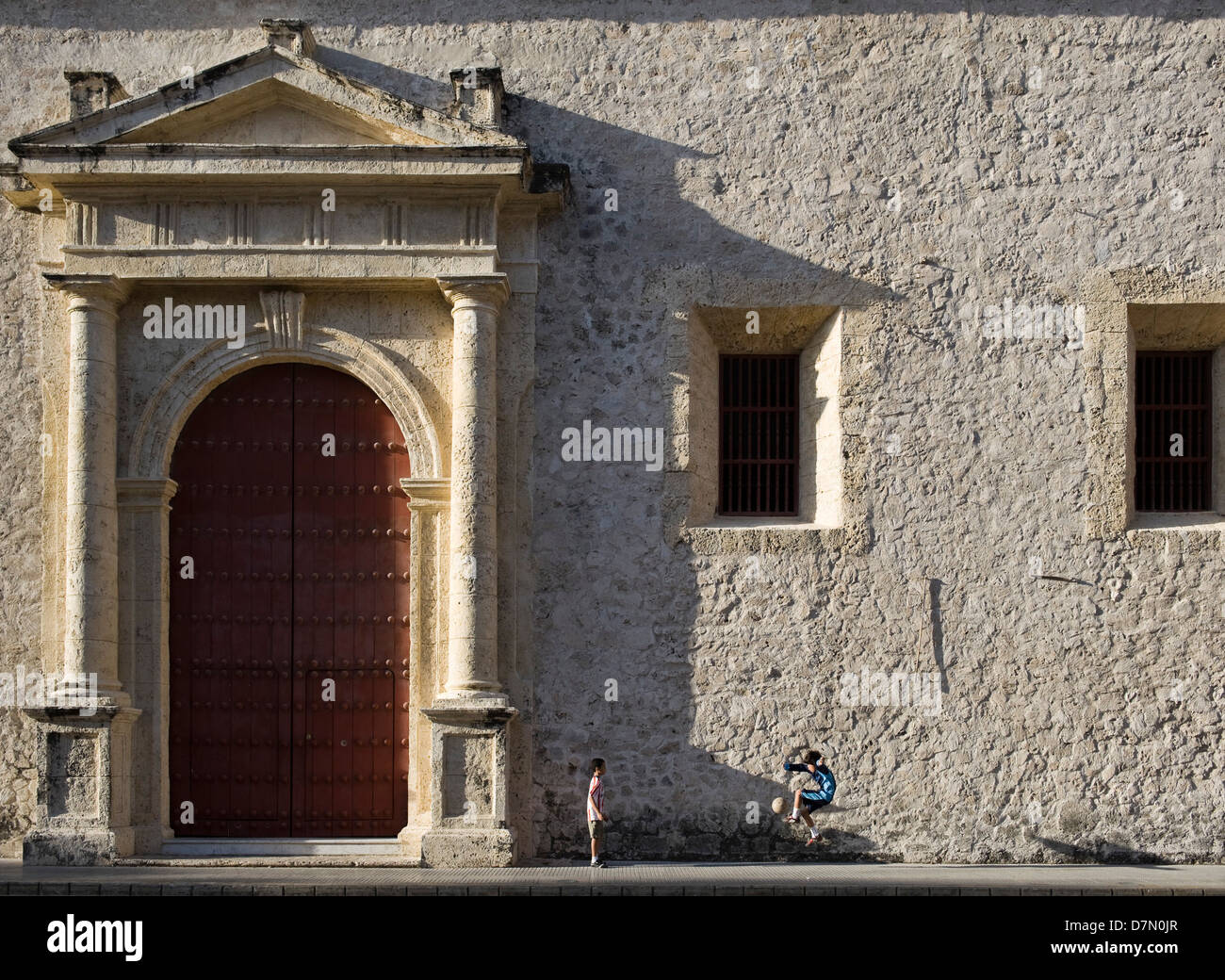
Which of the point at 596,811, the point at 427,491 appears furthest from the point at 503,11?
the point at 596,811

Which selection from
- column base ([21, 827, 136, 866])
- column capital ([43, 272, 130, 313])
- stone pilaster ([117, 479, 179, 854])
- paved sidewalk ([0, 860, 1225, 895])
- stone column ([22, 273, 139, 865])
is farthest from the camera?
stone pilaster ([117, 479, 179, 854])

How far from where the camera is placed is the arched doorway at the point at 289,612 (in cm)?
1284

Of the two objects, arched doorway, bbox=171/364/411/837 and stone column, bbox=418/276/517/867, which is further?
arched doorway, bbox=171/364/411/837

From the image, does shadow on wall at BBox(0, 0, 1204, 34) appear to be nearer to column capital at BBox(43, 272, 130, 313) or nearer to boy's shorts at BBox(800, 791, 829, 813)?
column capital at BBox(43, 272, 130, 313)

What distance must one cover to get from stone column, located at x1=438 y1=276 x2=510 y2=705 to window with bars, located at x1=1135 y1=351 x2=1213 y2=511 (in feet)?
16.9

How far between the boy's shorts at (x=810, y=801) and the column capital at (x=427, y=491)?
3454 millimetres

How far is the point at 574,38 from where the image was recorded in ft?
43.1

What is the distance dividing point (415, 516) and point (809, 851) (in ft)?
12.9

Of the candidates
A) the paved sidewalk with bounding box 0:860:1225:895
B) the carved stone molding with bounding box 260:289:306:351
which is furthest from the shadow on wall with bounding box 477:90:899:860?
the carved stone molding with bounding box 260:289:306:351

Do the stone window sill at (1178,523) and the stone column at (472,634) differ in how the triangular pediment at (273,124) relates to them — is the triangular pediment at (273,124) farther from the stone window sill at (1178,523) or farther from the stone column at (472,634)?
the stone window sill at (1178,523)

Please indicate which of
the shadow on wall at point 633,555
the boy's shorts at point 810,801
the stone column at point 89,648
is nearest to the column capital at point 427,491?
the shadow on wall at point 633,555

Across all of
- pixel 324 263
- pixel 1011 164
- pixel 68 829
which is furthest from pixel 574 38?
pixel 68 829

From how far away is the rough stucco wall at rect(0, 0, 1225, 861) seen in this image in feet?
41.4

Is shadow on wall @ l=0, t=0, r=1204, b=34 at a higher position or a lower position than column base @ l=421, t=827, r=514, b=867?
higher
